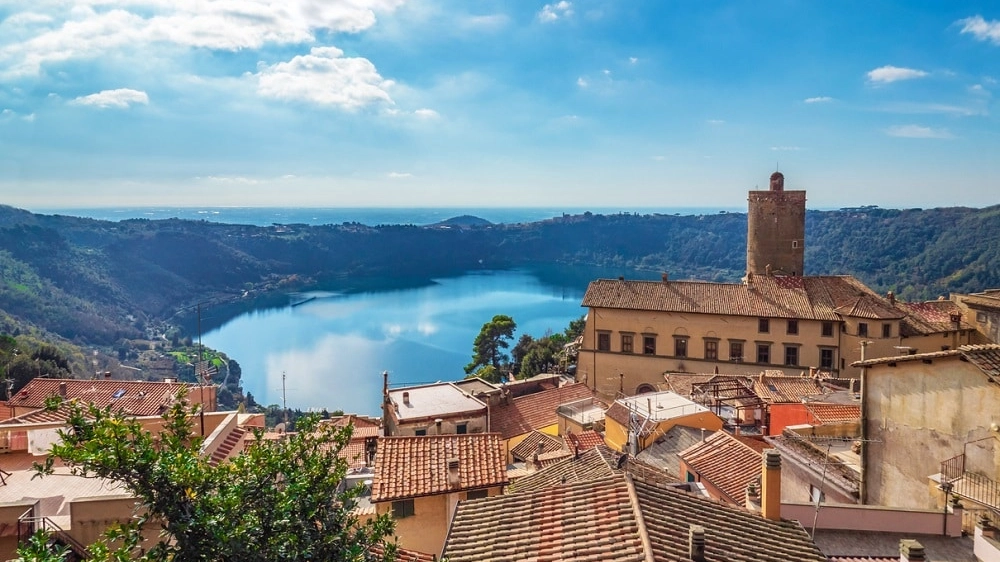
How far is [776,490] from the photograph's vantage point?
6.58 m

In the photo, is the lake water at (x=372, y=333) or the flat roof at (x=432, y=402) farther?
the lake water at (x=372, y=333)

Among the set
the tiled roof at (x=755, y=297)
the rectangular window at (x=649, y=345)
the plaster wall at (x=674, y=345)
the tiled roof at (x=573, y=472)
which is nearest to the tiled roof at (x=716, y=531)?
the tiled roof at (x=573, y=472)

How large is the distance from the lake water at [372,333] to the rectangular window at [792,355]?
118 ft

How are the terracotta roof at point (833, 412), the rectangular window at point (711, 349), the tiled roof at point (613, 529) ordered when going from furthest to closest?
the rectangular window at point (711, 349), the terracotta roof at point (833, 412), the tiled roof at point (613, 529)

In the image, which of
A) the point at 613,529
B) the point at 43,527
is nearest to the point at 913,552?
the point at 613,529

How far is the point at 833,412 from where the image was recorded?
37.8ft

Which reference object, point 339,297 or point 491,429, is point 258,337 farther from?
point 491,429

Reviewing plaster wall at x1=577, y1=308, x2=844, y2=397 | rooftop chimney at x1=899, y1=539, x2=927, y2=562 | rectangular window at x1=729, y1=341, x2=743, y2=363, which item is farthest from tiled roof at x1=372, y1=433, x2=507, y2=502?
rectangular window at x1=729, y1=341, x2=743, y2=363

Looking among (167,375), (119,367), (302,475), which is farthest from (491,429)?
(167,375)

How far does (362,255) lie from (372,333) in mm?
93036

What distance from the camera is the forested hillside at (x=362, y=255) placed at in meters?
81.4

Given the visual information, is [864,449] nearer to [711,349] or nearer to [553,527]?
[553,527]

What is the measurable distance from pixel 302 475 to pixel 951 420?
675cm

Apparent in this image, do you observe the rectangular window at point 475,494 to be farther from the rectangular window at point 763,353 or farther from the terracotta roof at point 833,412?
the rectangular window at point 763,353
